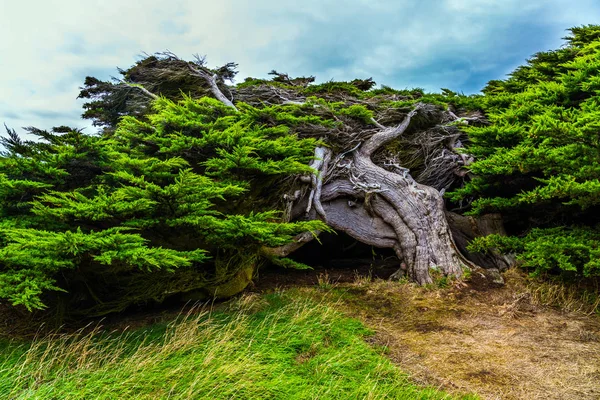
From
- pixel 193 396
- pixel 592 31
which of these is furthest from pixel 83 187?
pixel 592 31

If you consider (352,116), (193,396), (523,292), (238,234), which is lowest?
(193,396)

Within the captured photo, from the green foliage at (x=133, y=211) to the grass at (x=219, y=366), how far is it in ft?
2.14

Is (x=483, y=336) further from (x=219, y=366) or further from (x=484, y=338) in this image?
(x=219, y=366)

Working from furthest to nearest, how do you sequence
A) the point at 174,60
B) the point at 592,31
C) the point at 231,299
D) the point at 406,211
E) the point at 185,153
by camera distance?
the point at 174,60
the point at 592,31
the point at 406,211
the point at 231,299
the point at 185,153

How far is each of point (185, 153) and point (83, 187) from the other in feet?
4.60

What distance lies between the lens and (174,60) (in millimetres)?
9250

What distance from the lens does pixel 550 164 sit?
210 inches

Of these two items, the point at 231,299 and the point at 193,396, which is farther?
the point at 231,299

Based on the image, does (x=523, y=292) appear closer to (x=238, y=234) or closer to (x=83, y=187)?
(x=238, y=234)

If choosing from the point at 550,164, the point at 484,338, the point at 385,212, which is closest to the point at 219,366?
the point at 484,338

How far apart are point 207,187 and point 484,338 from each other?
3.98m

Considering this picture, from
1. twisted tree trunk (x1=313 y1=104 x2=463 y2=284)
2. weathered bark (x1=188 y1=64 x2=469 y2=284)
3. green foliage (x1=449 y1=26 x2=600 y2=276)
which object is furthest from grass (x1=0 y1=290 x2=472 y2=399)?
green foliage (x1=449 y1=26 x2=600 y2=276)

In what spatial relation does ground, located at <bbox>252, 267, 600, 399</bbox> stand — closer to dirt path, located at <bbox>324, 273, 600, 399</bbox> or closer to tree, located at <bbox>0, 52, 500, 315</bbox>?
dirt path, located at <bbox>324, 273, 600, 399</bbox>

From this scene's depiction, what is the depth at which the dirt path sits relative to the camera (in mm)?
3752
